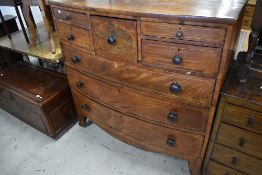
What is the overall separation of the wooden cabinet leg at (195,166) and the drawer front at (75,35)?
951mm

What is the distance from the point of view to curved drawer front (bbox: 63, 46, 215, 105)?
107 cm

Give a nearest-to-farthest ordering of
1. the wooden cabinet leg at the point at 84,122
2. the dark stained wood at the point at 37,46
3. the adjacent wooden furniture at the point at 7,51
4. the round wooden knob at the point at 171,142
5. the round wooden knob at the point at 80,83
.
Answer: the round wooden knob at the point at 171,142
the round wooden knob at the point at 80,83
the dark stained wood at the point at 37,46
the wooden cabinet leg at the point at 84,122
the adjacent wooden furniture at the point at 7,51

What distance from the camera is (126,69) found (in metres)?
1.23

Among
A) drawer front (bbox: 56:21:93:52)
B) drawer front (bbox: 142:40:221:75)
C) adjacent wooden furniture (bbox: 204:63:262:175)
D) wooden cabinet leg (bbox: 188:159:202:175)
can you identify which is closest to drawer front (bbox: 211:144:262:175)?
adjacent wooden furniture (bbox: 204:63:262:175)

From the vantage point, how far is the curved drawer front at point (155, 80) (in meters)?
1.07

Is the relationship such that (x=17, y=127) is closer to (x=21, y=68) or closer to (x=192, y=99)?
(x=21, y=68)

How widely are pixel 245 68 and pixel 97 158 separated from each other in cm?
121

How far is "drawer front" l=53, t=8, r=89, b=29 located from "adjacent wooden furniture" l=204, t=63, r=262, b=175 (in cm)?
81

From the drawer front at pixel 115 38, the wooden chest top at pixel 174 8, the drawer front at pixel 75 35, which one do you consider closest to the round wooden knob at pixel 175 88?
the drawer front at pixel 115 38

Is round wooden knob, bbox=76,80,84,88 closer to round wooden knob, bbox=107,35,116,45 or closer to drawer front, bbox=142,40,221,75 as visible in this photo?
round wooden knob, bbox=107,35,116,45

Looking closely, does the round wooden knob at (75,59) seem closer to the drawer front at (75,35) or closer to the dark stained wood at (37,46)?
the drawer front at (75,35)

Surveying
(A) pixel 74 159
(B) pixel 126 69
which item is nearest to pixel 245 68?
(B) pixel 126 69

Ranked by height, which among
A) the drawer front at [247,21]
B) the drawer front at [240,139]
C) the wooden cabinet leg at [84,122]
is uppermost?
the drawer front at [247,21]

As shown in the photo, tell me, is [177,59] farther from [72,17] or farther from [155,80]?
[72,17]
